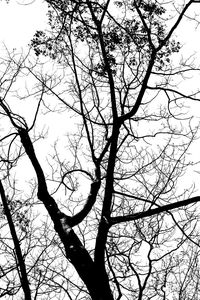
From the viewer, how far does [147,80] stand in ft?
18.5

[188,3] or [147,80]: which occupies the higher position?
[188,3]

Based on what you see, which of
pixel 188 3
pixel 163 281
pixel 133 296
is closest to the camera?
pixel 188 3

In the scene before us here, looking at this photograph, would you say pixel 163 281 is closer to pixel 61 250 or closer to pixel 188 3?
pixel 61 250

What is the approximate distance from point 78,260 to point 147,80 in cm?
277

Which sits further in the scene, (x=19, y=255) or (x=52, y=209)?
(x=52, y=209)

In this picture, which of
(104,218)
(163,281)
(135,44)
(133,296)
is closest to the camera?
(104,218)

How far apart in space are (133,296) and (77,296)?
161cm

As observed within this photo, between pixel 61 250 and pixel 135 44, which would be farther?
pixel 61 250

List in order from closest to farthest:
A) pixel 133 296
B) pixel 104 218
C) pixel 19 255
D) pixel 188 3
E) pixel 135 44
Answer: pixel 19 255, pixel 104 218, pixel 188 3, pixel 135 44, pixel 133 296

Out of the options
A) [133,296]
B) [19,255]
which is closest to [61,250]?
[133,296]

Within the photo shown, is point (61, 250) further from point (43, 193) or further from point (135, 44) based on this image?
point (135, 44)

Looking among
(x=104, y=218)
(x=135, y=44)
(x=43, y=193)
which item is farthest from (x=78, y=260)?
(x=135, y=44)

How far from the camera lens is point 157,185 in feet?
26.6

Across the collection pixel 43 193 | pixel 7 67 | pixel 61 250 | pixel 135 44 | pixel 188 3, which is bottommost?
pixel 43 193
